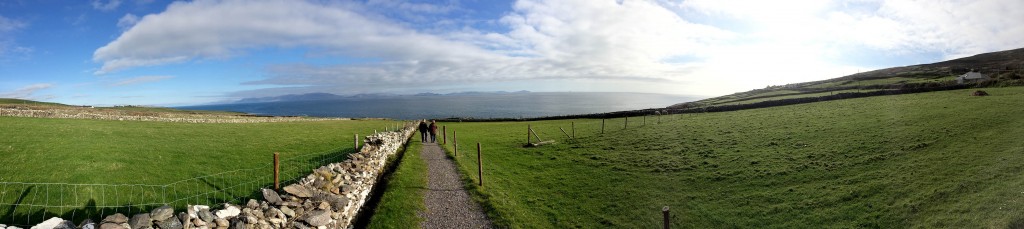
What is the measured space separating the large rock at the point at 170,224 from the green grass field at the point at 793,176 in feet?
32.3

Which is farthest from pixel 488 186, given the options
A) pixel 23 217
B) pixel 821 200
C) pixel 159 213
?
pixel 23 217

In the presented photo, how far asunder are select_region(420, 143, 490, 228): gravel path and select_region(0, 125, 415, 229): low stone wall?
3146 mm

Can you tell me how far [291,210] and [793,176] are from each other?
76.7 feet

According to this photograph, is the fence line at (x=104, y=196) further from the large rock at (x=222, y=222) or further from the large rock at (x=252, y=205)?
the large rock at (x=222, y=222)

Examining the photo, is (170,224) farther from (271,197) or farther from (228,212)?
(271,197)

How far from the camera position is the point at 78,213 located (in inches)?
508

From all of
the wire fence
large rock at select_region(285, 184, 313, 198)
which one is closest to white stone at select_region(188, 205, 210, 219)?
the wire fence

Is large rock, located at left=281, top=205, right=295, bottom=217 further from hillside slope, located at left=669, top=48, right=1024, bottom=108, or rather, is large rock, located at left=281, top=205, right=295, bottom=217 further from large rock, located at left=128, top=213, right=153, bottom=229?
hillside slope, located at left=669, top=48, right=1024, bottom=108

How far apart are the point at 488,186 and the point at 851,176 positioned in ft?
59.0

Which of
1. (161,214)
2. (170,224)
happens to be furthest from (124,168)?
(170,224)

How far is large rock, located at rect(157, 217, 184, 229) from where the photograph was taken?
32.6 ft

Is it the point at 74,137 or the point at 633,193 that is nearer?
the point at 633,193

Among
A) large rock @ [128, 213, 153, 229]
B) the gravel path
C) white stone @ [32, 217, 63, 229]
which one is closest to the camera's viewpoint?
white stone @ [32, 217, 63, 229]

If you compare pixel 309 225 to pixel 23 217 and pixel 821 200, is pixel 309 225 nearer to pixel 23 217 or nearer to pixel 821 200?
pixel 23 217
